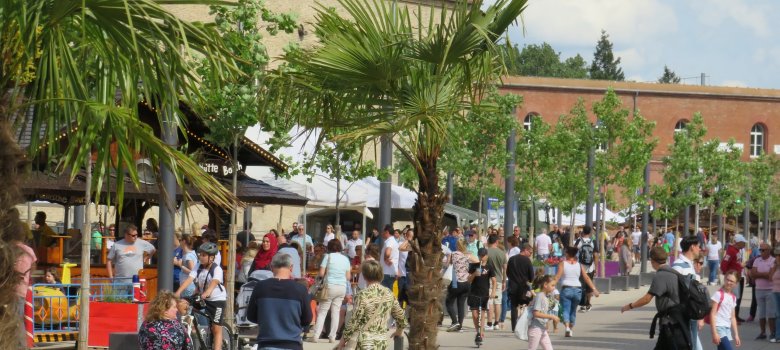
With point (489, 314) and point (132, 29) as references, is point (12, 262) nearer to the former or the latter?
point (132, 29)

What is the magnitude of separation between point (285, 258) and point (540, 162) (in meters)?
35.6

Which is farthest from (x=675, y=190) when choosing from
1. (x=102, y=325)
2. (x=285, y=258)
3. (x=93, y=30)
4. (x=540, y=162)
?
(x=93, y=30)

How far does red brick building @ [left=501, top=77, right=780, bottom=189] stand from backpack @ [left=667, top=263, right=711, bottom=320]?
65216 millimetres

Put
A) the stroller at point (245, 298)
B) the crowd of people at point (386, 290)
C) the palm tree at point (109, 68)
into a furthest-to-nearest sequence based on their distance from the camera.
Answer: the stroller at point (245, 298)
the crowd of people at point (386, 290)
the palm tree at point (109, 68)

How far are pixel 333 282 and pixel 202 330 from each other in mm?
4126

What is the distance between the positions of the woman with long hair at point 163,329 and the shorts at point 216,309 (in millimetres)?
4975

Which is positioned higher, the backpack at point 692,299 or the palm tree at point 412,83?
the palm tree at point 412,83

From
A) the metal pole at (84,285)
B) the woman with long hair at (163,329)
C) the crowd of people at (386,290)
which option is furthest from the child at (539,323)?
the woman with long hair at (163,329)

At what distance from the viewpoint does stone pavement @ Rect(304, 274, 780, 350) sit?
19.8 meters

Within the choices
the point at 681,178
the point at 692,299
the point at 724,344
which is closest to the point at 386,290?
the point at 692,299

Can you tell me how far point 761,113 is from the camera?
274 ft

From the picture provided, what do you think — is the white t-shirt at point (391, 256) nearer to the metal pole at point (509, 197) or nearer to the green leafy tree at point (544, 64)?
the metal pole at point (509, 197)

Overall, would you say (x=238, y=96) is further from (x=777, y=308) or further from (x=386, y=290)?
(x=777, y=308)

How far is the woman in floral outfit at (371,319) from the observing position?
11602 mm
